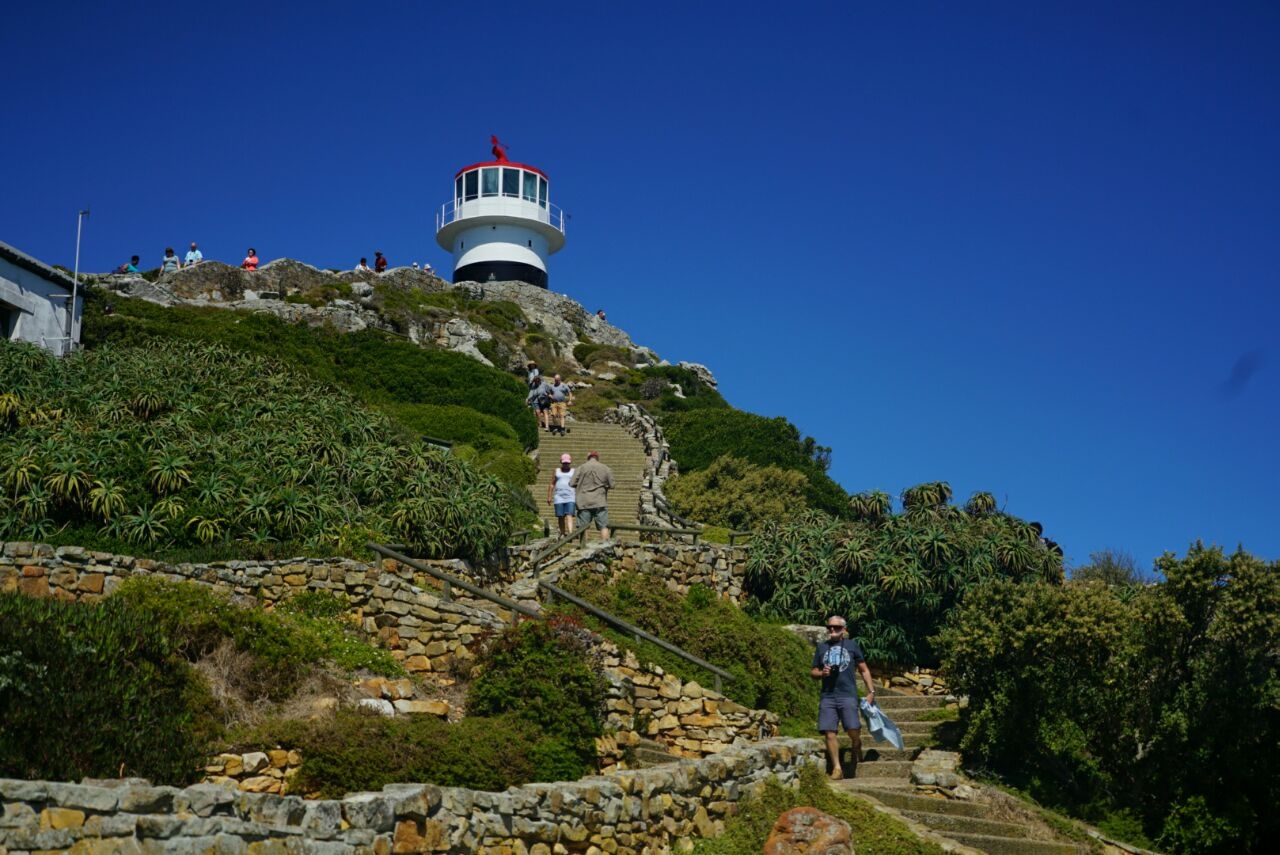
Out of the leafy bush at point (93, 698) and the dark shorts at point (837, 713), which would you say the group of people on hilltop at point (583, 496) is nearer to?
the dark shorts at point (837, 713)

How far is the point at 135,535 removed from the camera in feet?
59.4

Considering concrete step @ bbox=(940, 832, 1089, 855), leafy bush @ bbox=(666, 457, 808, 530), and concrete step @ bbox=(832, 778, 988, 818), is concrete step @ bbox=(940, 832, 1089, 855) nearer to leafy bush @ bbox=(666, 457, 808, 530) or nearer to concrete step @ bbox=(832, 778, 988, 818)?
concrete step @ bbox=(832, 778, 988, 818)

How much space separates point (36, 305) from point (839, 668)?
21272 mm

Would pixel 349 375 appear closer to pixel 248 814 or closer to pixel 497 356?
pixel 497 356

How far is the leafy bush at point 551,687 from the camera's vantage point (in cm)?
1442

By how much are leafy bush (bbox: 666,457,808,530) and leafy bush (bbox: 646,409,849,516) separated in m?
0.73

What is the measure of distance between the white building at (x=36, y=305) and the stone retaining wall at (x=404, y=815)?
20428mm

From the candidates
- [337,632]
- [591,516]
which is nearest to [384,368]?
[591,516]

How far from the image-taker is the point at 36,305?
29.0 meters

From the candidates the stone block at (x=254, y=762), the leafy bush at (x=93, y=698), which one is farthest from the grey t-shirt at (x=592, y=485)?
the stone block at (x=254, y=762)

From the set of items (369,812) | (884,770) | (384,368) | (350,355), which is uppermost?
(350,355)

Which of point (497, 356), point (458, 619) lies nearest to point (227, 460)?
point (458, 619)

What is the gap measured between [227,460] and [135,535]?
2429mm

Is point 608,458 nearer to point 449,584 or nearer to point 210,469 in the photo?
point 210,469
